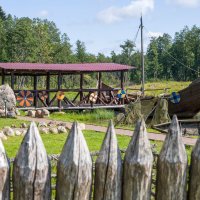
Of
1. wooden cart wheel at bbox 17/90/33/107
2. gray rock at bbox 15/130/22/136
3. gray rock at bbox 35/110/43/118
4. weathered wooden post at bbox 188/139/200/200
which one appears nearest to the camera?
weathered wooden post at bbox 188/139/200/200

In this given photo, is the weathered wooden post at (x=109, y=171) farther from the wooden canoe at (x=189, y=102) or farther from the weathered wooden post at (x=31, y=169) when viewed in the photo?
the wooden canoe at (x=189, y=102)

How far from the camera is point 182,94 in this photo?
1703 cm

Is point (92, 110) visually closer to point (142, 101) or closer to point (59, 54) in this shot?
point (142, 101)

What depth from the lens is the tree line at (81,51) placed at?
45344mm

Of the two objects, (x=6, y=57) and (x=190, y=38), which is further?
(x=190, y=38)

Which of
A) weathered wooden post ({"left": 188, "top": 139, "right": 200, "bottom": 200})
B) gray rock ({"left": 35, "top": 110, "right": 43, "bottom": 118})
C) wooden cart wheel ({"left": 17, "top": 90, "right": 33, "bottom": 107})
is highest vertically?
wooden cart wheel ({"left": 17, "top": 90, "right": 33, "bottom": 107})

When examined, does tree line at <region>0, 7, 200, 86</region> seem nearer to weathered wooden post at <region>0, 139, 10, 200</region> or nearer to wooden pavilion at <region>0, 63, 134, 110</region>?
wooden pavilion at <region>0, 63, 134, 110</region>

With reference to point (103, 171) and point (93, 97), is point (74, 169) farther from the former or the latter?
point (93, 97)

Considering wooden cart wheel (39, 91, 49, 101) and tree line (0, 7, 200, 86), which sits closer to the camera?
wooden cart wheel (39, 91, 49, 101)

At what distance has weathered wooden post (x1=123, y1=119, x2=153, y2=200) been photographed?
7.63 feet

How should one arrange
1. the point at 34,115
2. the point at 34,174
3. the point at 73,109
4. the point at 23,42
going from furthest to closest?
the point at 23,42
the point at 73,109
the point at 34,115
the point at 34,174

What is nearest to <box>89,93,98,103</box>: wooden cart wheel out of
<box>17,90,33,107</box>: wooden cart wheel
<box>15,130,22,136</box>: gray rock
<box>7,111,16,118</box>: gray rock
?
<box>17,90,33,107</box>: wooden cart wheel

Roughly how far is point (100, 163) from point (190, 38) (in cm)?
6805

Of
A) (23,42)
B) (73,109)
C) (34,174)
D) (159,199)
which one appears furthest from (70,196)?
(23,42)
